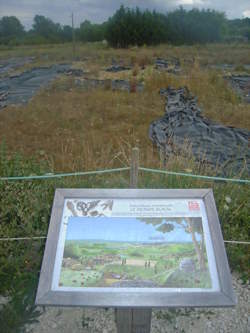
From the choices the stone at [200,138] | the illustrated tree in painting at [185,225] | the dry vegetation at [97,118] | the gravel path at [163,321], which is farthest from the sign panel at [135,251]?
the stone at [200,138]

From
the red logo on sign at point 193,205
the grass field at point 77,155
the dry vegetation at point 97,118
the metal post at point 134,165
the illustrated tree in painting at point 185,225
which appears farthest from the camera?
the dry vegetation at point 97,118

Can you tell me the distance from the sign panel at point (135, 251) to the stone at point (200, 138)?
2894 millimetres

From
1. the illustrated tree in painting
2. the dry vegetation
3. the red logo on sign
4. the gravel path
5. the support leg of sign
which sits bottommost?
the gravel path

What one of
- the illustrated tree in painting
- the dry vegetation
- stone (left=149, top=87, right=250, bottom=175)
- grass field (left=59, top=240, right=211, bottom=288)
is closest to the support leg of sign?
grass field (left=59, top=240, right=211, bottom=288)

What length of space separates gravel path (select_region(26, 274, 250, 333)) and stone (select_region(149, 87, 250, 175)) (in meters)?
2.32

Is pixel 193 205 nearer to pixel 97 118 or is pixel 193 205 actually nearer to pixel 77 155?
pixel 77 155

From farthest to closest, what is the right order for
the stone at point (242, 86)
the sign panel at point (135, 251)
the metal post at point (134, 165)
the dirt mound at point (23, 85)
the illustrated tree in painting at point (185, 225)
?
1. the stone at point (242, 86)
2. the dirt mound at point (23, 85)
3. the metal post at point (134, 165)
4. the illustrated tree in painting at point (185, 225)
5. the sign panel at point (135, 251)

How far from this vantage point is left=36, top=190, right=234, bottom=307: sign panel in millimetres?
1557

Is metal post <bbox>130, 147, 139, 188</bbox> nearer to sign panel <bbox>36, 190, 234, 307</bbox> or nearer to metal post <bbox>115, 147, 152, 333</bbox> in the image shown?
sign panel <bbox>36, 190, 234, 307</bbox>

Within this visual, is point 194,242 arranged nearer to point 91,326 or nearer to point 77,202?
point 77,202

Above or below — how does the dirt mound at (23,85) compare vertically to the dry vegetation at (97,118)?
above

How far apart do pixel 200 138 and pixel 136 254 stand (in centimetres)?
467

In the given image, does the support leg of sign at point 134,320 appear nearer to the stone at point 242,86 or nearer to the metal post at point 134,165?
the metal post at point 134,165

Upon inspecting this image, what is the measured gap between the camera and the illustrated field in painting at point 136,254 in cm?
162
